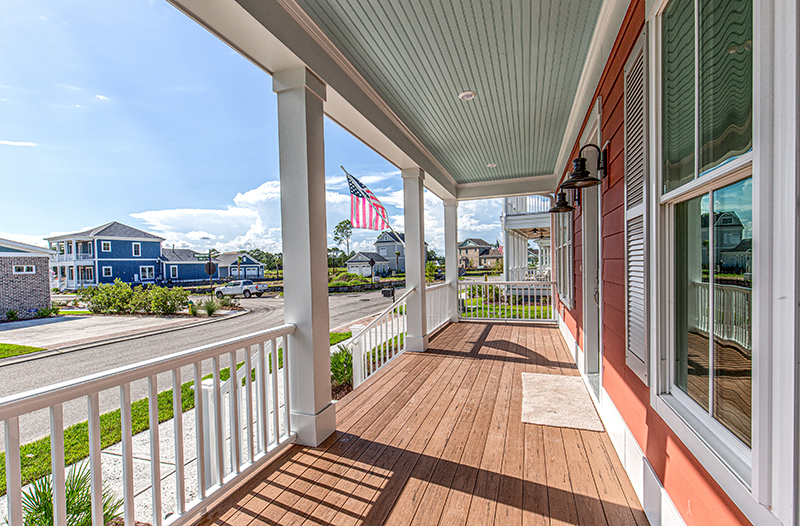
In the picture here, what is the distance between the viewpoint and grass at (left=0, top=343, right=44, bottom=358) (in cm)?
228

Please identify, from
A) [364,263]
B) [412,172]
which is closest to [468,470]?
[412,172]

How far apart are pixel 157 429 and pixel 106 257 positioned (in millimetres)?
2933

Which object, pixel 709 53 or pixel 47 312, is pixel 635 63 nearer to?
pixel 709 53

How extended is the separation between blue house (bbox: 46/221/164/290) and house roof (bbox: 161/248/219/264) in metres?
0.19

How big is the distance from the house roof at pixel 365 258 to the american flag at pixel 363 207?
2735cm

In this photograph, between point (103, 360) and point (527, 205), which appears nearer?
point (103, 360)

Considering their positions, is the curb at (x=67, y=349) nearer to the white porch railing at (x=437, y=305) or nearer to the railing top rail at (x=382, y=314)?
the railing top rail at (x=382, y=314)

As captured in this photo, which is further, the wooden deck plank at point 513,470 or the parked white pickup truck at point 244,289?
the parked white pickup truck at point 244,289

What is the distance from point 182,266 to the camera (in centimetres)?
460

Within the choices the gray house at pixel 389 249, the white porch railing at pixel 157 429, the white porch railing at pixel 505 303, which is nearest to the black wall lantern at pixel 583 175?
the white porch railing at pixel 157 429

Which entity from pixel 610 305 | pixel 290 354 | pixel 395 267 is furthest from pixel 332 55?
pixel 395 267

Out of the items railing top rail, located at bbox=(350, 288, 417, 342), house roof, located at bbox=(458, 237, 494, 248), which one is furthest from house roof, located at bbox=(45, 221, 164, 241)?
house roof, located at bbox=(458, 237, 494, 248)

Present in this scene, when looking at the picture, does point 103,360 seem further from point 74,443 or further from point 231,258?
point 231,258

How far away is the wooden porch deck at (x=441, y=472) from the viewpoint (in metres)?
1.76
